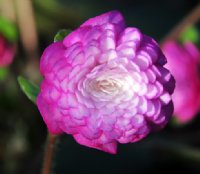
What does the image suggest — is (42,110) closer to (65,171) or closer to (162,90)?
(162,90)

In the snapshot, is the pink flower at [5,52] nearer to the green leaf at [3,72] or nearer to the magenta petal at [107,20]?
the green leaf at [3,72]

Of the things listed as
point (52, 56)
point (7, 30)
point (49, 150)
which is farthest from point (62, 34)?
point (7, 30)

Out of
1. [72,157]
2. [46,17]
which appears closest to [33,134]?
[72,157]

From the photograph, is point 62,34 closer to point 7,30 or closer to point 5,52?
point 5,52

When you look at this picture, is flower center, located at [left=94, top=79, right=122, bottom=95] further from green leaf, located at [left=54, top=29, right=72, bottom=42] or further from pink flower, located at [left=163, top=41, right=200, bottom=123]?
pink flower, located at [left=163, top=41, right=200, bottom=123]

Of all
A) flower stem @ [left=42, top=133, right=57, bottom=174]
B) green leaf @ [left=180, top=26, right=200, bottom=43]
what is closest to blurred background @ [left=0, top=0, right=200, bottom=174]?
green leaf @ [left=180, top=26, right=200, bottom=43]

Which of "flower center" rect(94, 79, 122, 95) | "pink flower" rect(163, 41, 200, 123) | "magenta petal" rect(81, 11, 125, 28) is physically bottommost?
"pink flower" rect(163, 41, 200, 123)

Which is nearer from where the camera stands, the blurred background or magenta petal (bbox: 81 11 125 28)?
magenta petal (bbox: 81 11 125 28)
